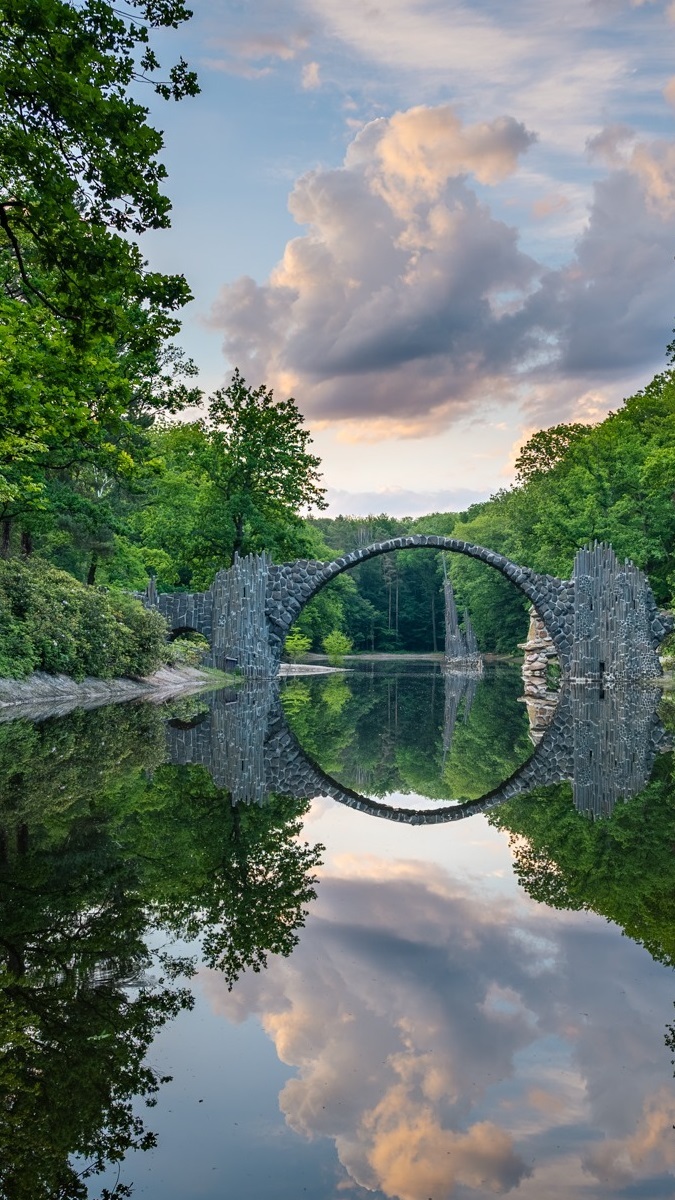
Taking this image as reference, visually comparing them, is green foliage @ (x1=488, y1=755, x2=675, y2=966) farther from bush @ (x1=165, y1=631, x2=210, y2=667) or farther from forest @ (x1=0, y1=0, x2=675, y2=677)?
bush @ (x1=165, y1=631, x2=210, y2=667)

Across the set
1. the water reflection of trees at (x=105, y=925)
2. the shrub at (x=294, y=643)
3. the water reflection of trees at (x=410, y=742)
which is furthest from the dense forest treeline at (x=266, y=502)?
the water reflection of trees at (x=105, y=925)

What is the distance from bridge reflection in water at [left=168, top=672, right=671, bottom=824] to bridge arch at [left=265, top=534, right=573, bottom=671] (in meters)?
10.5

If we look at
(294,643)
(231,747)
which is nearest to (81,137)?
(231,747)

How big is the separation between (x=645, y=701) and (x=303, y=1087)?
71.7ft

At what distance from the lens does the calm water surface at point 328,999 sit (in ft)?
9.15

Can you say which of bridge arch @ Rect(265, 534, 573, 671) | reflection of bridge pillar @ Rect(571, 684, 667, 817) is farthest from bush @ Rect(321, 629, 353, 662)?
reflection of bridge pillar @ Rect(571, 684, 667, 817)

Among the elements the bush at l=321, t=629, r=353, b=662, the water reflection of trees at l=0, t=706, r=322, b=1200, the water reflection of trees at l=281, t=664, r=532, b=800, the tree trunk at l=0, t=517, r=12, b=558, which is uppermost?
the tree trunk at l=0, t=517, r=12, b=558

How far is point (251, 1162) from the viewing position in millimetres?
2775

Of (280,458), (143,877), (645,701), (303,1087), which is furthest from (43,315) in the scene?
(280,458)

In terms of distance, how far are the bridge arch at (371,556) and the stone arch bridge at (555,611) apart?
3 centimetres

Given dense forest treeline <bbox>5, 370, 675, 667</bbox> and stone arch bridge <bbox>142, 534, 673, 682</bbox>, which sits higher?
dense forest treeline <bbox>5, 370, 675, 667</bbox>

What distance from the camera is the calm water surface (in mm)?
2789

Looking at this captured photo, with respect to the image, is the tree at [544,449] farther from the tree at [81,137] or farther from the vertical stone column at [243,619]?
the tree at [81,137]

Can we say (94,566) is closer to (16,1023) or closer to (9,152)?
(9,152)
